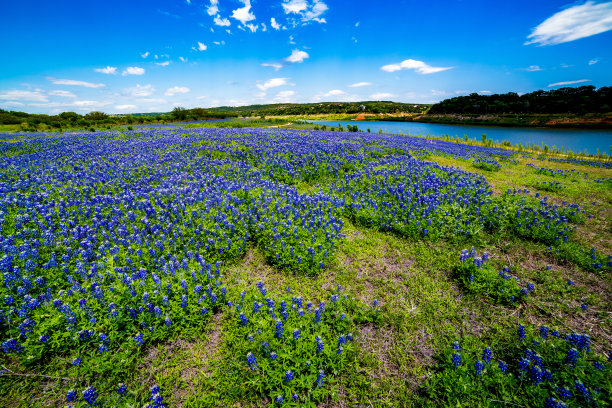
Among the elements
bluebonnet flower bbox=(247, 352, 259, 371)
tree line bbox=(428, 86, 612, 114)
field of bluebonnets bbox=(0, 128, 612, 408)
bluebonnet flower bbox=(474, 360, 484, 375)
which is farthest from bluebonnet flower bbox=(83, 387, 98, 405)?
tree line bbox=(428, 86, 612, 114)

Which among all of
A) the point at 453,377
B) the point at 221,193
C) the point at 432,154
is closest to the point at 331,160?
the point at 221,193

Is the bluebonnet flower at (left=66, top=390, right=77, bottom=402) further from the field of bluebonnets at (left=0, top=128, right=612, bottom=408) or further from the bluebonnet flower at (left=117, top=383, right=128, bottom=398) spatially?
the bluebonnet flower at (left=117, top=383, right=128, bottom=398)

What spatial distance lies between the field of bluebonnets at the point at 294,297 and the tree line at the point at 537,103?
58635 millimetres

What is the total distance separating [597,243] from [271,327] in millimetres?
8554

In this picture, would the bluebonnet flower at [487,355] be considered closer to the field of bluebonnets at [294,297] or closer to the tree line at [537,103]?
the field of bluebonnets at [294,297]

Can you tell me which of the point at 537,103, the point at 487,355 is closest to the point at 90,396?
the point at 487,355

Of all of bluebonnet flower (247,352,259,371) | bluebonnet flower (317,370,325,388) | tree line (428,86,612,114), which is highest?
tree line (428,86,612,114)

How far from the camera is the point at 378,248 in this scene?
578 centimetres

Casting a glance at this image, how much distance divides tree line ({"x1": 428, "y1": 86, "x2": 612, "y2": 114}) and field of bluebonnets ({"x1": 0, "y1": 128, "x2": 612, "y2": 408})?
5863 centimetres

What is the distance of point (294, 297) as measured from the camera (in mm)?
3932

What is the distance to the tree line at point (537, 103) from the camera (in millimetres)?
42594

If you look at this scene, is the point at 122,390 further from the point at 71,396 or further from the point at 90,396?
the point at 71,396

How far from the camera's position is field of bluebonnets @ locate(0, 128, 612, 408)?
2881 millimetres

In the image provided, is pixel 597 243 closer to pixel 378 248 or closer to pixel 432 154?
pixel 378 248
